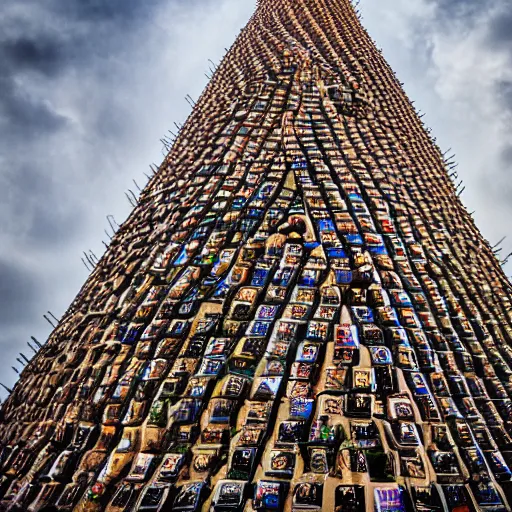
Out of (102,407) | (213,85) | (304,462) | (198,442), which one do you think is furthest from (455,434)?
(213,85)

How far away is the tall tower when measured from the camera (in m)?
2.31

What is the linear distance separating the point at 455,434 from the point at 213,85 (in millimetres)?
3763

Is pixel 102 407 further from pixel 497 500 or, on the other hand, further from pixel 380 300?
pixel 497 500

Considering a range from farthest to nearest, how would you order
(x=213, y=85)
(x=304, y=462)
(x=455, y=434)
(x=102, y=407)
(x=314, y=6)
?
(x=314, y=6) → (x=213, y=85) → (x=102, y=407) → (x=455, y=434) → (x=304, y=462)

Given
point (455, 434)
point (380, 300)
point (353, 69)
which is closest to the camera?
point (455, 434)

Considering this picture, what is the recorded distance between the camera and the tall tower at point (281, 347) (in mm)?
2314

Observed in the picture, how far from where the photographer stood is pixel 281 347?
2.63 metres

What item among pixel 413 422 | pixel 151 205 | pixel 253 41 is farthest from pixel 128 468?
pixel 253 41

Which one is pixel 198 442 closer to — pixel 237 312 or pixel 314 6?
pixel 237 312

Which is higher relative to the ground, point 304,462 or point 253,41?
point 253,41

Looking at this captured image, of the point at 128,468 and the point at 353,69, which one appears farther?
the point at 353,69

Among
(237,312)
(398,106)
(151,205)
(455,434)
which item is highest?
(398,106)

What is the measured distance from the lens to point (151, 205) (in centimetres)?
390

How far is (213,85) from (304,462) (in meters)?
3.74
